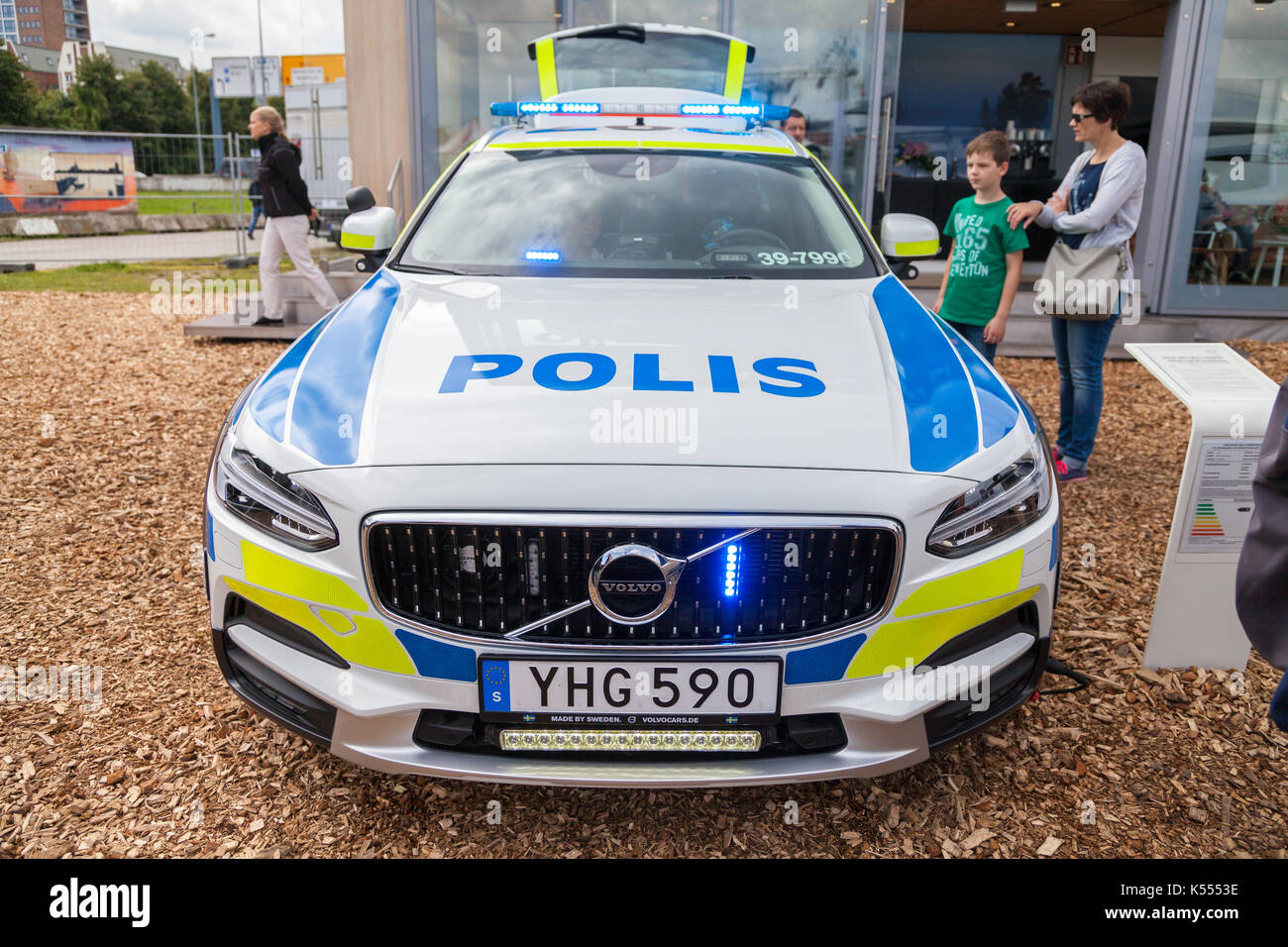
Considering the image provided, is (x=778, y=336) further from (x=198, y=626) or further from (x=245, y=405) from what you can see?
(x=198, y=626)

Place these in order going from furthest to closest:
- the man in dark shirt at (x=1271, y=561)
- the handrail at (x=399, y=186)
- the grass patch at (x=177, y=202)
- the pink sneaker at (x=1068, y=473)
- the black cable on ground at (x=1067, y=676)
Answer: the grass patch at (x=177, y=202) < the handrail at (x=399, y=186) < the pink sneaker at (x=1068, y=473) < the black cable on ground at (x=1067, y=676) < the man in dark shirt at (x=1271, y=561)

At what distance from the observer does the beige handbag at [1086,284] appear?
440 cm

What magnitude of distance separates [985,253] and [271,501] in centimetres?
356

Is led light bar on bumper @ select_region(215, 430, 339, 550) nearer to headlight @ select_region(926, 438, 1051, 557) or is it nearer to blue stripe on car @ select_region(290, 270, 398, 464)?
blue stripe on car @ select_region(290, 270, 398, 464)

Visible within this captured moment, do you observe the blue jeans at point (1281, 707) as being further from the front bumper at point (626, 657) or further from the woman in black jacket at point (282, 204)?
the woman in black jacket at point (282, 204)

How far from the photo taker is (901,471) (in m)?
2.01

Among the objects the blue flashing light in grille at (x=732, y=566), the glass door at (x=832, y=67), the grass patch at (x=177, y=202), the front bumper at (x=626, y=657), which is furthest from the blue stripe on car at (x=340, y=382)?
the grass patch at (x=177, y=202)

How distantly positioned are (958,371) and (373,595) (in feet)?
4.99

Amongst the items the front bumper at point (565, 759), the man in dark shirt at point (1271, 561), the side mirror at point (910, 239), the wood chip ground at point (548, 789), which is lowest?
the wood chip ground at point (548, 789)

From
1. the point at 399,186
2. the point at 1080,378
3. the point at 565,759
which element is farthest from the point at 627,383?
the point at 399,186

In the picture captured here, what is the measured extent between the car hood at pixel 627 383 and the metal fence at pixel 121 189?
11888 mm

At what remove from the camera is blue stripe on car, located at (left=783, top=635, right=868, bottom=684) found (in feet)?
6.48

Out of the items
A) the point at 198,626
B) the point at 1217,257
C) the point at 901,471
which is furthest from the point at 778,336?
the point at 1217,257

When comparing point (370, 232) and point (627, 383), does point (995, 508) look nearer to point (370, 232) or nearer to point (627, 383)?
point (627, 383)
